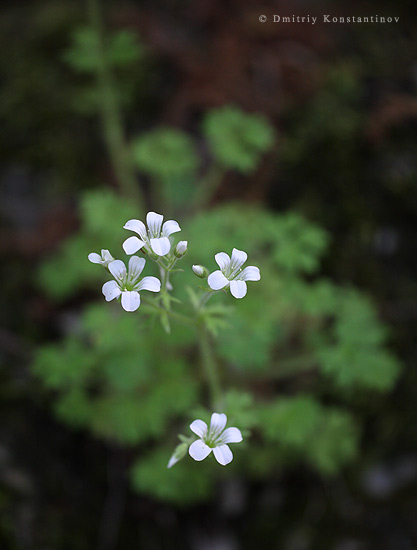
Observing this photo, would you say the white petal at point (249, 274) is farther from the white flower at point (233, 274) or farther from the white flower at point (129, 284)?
the white flower at point (129, 284)

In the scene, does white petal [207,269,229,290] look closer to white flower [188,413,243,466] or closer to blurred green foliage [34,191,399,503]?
white flower [188,413,243,466]

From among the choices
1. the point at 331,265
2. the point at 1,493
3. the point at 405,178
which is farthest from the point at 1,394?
the point at 405,178

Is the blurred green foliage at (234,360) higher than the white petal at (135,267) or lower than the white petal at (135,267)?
higher

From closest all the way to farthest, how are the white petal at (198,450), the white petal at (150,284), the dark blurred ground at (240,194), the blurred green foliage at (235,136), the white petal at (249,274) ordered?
the white petal at (198,450)
the white petal at (150,284)
the white petal at (249,274)
the dark blurred ground at (240,194)
the blurred green foliage at (235,136)

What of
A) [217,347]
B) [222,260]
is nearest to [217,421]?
[222,260]

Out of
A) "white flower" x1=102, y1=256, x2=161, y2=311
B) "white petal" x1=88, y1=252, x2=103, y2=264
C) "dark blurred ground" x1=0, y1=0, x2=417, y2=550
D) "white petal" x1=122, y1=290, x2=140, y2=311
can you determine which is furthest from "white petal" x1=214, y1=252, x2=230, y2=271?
"dark blurred ground" x1=0, y1=0, x2=417, y2=550

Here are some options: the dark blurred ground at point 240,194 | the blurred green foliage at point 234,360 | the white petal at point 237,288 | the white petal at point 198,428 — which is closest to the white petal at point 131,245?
the white petal at point 237,288
